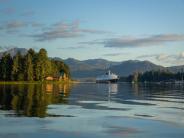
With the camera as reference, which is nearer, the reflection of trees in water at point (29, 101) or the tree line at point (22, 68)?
the reflection of trees in water at point (29, 101)

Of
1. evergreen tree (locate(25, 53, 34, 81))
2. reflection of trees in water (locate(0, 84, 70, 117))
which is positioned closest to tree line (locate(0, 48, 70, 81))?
evergreen tree (locate(25, 53, 34, 81))

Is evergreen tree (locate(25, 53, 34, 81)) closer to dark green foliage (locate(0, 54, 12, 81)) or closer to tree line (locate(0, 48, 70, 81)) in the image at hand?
tree line (locate(0, 48, 70, 81))

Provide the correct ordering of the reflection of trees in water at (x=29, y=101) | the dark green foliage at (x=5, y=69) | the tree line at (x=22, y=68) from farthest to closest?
the dark green foliage at (x=5, y=69) < the tree line at (x=22, y=68) < the reflection of trees in water at (x=29, y=101)

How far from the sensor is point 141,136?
68.8ft

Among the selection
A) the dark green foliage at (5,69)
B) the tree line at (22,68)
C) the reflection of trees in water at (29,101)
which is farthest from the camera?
the dark green foliage at (5,69)

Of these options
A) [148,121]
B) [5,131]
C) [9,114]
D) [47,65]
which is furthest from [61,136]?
[47,65]

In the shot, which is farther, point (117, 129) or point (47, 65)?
point (47, 65)

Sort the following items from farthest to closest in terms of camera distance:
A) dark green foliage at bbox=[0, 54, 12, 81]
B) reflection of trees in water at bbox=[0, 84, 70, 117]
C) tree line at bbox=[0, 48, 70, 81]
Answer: dark green foliage at bbox=[0, 54, 12, 81] < tree line at bbox=[0, 48, 70, 81] < reflection of trees in water at bbox=[0, 84, 70, 117]

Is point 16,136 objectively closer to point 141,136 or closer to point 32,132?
point 32,132

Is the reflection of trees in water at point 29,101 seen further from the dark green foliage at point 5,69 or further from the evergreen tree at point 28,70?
the dark green foliage at point 5,69

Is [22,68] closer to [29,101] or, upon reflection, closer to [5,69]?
[5,69]

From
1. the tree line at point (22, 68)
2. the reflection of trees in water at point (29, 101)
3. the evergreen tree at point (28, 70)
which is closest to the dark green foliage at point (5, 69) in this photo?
the tree line at point (22, 68)

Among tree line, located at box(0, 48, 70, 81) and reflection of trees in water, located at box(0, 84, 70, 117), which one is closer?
reflection of trees in water, located at box(0, 84, 70, 117)

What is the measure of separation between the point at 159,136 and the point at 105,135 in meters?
2.57
